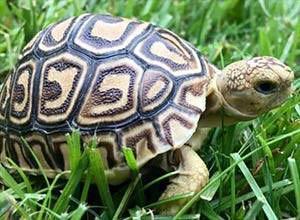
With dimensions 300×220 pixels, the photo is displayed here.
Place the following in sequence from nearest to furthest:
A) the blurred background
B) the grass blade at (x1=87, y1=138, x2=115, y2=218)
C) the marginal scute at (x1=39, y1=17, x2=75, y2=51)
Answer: the grass blade at (x1=87, y1=138, x2=115, y2=218) < the marginal scute at (x1=39, y1=17, x2=75, y2=51) < the blurred background

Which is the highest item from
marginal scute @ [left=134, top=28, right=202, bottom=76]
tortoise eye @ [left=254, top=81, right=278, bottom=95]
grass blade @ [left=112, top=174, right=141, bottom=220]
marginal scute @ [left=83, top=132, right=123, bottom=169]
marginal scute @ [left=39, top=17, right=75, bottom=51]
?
marginal scute @ [left=39, top=17, right=75, bottom=51]

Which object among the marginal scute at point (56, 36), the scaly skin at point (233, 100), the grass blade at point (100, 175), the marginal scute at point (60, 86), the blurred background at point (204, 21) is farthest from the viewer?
the blurred background at point (204, 21)

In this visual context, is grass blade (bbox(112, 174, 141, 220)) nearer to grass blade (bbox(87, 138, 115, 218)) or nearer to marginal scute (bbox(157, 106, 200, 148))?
grass blade (bbox(87, 138, 115, 218))

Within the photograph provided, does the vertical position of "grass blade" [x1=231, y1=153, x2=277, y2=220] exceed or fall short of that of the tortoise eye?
it falls short

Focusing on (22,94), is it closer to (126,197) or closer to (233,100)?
(126,197)

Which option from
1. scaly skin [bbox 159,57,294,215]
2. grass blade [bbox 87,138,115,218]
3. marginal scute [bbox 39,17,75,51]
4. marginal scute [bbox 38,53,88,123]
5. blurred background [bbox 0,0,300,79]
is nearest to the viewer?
grass blade [bbox 87,138,115,218]

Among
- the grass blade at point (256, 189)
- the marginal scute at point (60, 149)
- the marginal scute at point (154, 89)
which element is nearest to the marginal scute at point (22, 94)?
the marginal scute at point (60, 149)

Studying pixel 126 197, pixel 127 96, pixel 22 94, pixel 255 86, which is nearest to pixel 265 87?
pixel 255 86

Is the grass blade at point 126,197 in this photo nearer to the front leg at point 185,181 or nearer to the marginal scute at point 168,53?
the front leg at point 185,181

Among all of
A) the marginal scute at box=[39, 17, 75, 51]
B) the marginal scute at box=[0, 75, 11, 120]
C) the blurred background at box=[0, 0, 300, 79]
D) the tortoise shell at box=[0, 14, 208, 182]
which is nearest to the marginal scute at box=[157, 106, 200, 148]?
the tortoise shell at box=[0, 14, 208, 182]
